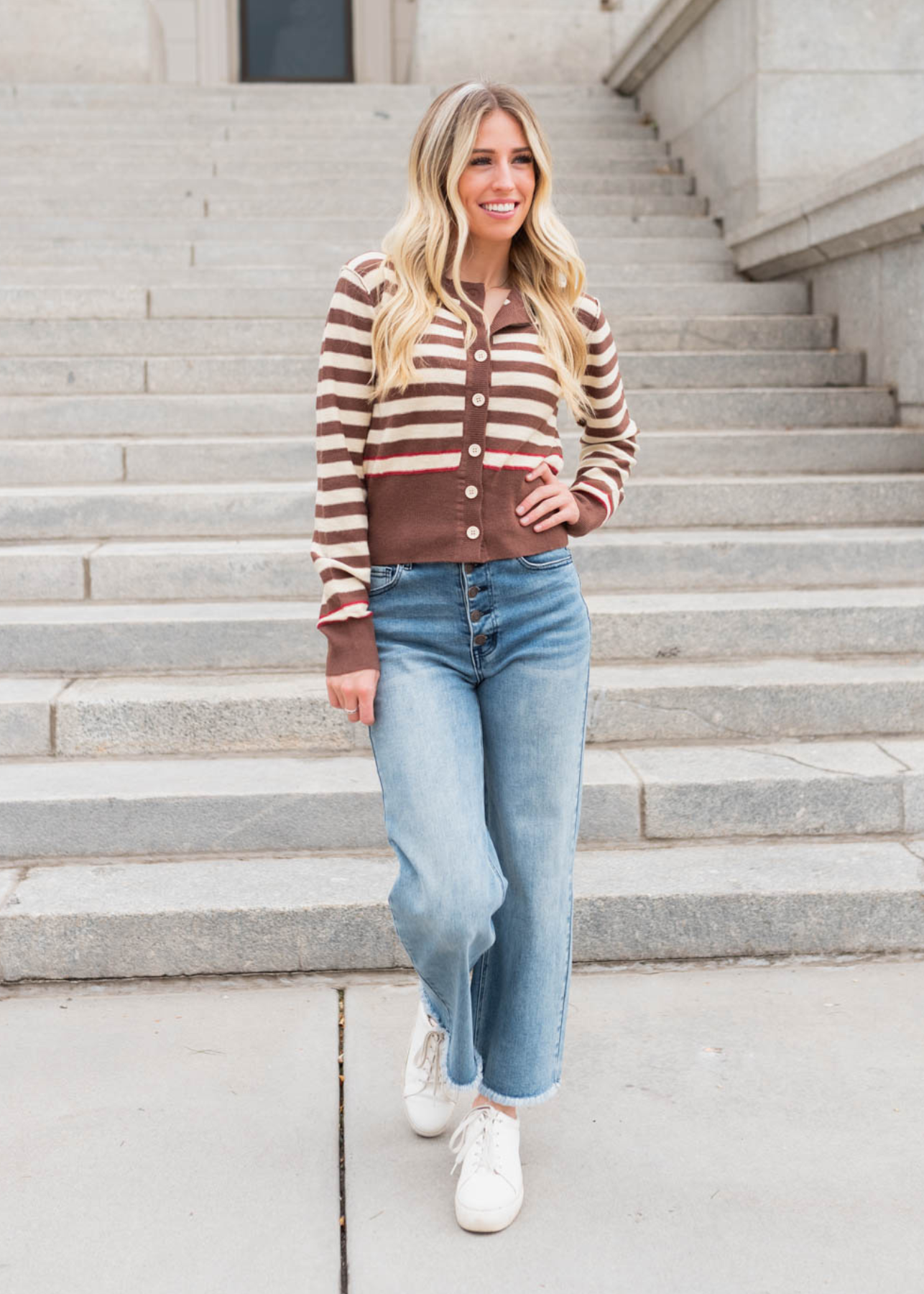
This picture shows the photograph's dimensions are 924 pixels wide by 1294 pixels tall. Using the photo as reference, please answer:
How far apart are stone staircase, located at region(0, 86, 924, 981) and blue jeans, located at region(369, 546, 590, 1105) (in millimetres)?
1096

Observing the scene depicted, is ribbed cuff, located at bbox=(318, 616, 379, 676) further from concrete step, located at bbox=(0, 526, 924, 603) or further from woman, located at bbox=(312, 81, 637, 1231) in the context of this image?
concrete step, located at bbox=(0, 526, 924, 603)

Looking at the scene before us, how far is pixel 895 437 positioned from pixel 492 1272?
14.9 feet

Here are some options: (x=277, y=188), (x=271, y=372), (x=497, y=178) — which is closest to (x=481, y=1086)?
(x=497, y=178)

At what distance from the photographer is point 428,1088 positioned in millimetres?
2605

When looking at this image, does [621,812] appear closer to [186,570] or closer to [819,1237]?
[819,1237]

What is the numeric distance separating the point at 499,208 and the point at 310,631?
2409 millimetres

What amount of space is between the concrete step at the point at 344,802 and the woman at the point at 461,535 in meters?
1.46

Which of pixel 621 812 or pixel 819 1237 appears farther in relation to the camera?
pixel 621 812

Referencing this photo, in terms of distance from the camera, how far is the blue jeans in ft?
7.09

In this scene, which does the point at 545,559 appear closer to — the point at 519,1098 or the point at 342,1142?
the point at 519,1098

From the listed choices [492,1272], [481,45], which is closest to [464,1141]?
[492,1272]

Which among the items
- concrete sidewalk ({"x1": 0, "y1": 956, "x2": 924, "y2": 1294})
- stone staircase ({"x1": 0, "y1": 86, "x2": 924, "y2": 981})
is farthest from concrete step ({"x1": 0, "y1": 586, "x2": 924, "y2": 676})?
concrete sidewalk ({"x1": 0, "y1": 956, "x2": 924, "y2": 1294})

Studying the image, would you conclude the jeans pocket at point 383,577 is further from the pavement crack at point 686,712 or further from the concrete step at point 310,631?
the concrete step at point 310,631

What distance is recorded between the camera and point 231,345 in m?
6.44
